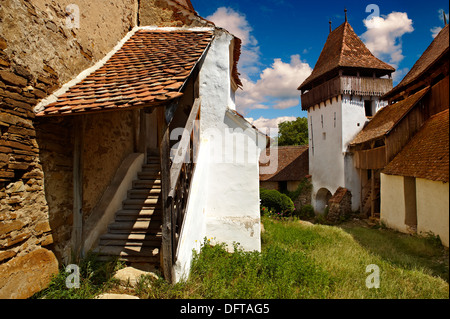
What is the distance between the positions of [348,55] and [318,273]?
17616mm

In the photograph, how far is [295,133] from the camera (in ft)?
111

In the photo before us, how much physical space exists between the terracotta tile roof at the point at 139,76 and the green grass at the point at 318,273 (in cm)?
236

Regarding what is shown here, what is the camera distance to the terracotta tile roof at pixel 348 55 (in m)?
16.0

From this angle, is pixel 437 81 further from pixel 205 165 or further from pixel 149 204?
pixel 149 204

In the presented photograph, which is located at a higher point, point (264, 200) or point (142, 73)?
point (142, 73)

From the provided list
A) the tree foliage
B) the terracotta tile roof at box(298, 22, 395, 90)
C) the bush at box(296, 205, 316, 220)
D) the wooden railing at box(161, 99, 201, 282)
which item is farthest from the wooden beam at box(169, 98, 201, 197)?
the tree foliage

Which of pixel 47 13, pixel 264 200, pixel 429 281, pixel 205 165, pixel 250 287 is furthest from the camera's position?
pixel 264 200

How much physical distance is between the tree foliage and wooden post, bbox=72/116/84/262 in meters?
31.9

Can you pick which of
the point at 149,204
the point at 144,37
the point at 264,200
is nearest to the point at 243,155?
the point at 149,204

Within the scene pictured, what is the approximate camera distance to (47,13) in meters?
3.49

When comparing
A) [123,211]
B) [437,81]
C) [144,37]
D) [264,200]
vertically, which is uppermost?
[144,37]

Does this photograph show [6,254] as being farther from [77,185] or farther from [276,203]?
[276,203]

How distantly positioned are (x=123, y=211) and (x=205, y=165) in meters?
1.91
